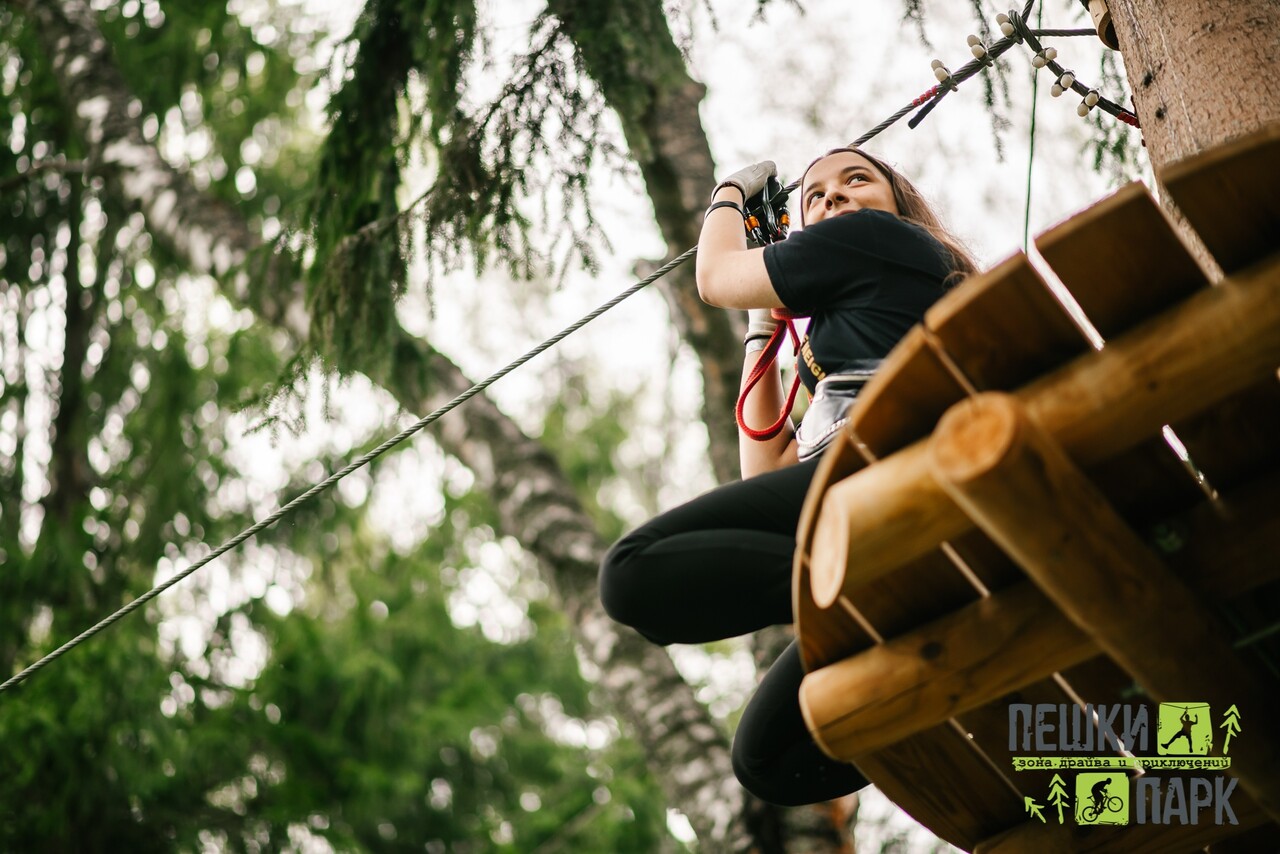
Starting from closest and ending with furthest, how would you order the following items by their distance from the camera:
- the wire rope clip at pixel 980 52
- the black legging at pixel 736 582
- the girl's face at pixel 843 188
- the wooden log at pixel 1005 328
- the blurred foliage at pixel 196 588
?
the wooden log at pixel 1005 328
the black legging at pixel 736 582
the girl's face at pixel 843 188
the wire rope clip at pixel 980 52
the blurred foliage at pixel 196 588

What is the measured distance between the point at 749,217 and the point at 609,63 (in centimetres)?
145

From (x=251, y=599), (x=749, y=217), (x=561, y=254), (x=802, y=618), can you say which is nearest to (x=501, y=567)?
(x=251, y=599)

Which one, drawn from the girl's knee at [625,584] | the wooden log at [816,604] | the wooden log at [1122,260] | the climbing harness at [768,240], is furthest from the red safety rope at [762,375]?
the wooden log at [1122,260]

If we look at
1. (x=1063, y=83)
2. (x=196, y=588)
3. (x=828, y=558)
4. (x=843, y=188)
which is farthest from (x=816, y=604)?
(x=196, y=588)

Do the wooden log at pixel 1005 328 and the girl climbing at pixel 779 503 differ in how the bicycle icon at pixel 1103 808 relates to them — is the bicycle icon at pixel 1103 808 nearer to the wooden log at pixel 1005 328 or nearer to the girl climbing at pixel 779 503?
the girl climbing at pixel 779 503

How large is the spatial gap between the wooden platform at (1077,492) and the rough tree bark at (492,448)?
2.32 metres

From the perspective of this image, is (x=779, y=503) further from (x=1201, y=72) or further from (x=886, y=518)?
(x=1201, y=72)

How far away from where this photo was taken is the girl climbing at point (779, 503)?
2.19 m

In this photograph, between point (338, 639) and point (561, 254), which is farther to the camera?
point (338, 639)

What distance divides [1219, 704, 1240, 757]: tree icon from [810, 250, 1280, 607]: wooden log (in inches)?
18.9

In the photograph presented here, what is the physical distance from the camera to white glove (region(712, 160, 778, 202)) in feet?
8.28

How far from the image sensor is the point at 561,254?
3.98m

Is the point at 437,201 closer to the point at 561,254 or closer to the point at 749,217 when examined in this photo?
the point at 561,254

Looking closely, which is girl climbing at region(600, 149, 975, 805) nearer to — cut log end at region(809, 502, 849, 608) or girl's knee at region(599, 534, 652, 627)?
girl's knee at region(599, 534, 652, 627)
